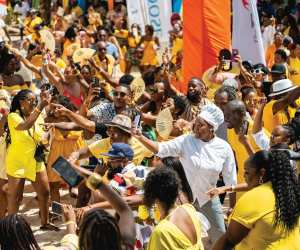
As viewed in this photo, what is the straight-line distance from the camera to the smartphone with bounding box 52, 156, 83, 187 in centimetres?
374

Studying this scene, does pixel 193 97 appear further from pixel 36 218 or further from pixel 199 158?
pixel 36 218

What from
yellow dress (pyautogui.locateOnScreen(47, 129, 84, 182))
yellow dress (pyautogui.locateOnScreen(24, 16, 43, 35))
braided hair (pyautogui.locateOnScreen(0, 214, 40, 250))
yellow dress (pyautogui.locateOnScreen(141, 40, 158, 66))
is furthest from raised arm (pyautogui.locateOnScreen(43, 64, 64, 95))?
yellow dress (pyautogui.locateOnScreen(24, 16, 43, 35))

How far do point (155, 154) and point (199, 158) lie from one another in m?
0.37

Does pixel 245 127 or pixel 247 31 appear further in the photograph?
pixel 247 31

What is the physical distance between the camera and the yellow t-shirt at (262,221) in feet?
13.6

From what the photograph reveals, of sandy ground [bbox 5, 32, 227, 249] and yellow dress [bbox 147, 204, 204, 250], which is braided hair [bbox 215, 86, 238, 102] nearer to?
sandy ground [bbox 5, 32, 227, 249]

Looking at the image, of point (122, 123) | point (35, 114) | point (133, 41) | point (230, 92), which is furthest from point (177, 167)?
point (133, 41)

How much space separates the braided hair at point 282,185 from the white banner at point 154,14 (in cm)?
991

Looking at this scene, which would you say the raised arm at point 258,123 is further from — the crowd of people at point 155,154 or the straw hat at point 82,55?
the straw hat at point 82,55

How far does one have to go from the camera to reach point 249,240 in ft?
14.0

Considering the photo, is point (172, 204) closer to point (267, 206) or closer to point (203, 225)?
point (267, 206)

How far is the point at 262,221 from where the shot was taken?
13.6 ft

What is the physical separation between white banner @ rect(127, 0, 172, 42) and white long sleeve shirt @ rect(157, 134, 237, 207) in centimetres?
856

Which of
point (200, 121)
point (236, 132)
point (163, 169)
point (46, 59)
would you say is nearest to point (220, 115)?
point (200, 121)
